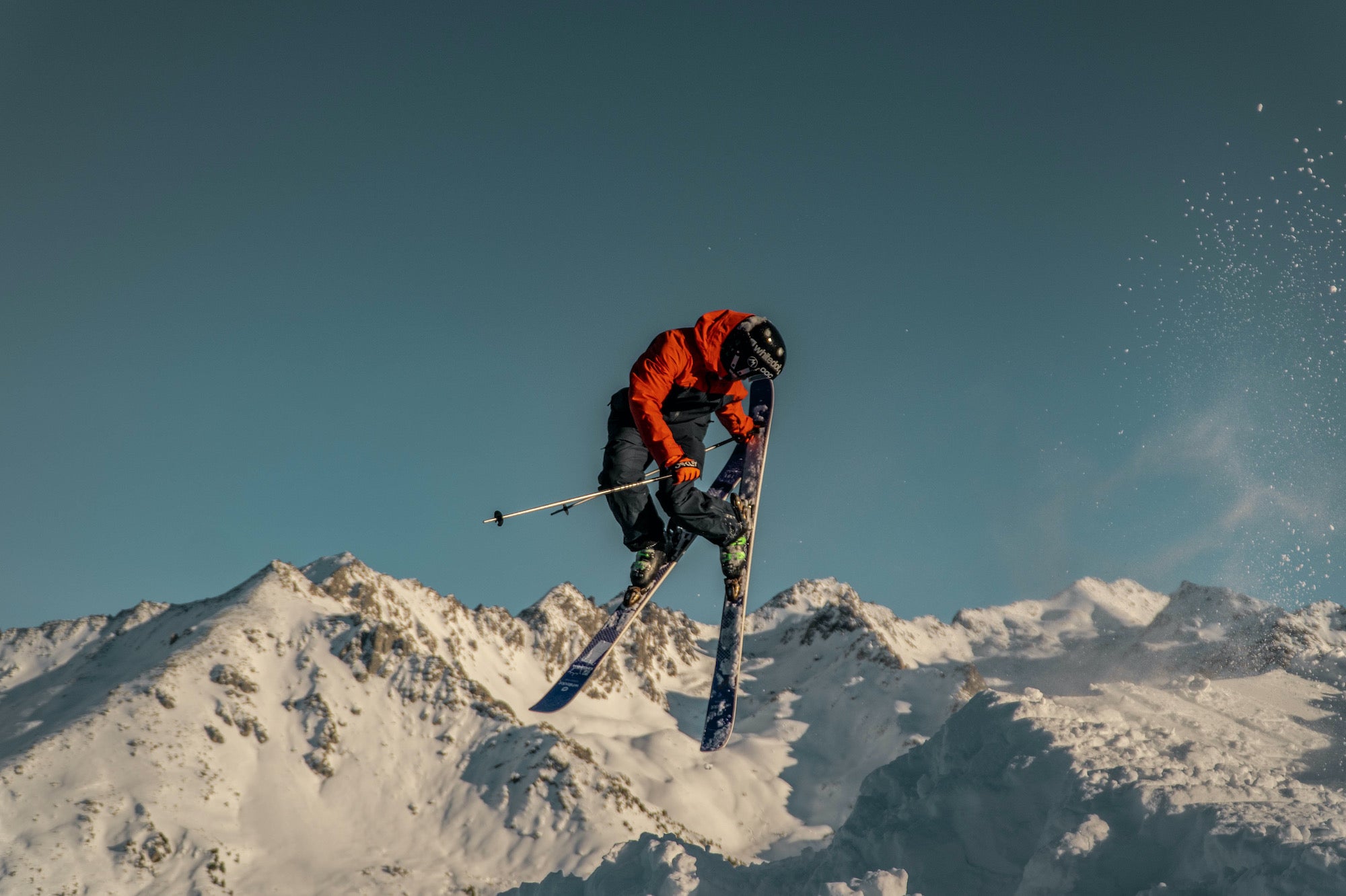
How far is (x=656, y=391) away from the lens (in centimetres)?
924

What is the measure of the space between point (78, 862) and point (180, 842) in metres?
9.40

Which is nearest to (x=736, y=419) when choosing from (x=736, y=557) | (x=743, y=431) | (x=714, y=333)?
(x=743, y=431)

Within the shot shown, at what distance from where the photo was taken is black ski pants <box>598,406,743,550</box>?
9789 millimetres

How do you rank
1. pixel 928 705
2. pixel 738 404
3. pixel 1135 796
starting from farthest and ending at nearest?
pixel 928 705, pixel 738 404, pixel 1135 796

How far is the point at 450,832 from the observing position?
344 feet

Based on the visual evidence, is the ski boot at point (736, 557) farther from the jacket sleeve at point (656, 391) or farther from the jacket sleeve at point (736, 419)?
the jacket sleeve at point (656, 391)

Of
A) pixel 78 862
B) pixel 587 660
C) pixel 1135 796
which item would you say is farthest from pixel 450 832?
pixel 1135 796

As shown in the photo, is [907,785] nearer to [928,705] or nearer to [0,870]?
[0,870]

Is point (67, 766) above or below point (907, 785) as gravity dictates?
below

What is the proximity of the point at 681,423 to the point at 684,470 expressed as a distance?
125 centimetres

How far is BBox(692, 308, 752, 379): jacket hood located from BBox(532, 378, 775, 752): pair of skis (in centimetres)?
251

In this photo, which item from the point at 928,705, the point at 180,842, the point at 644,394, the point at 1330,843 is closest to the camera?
the point at 1330,843

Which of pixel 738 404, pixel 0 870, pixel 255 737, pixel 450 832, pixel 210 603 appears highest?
pixel 210 603

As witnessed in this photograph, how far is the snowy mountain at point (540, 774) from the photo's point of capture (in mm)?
6883
